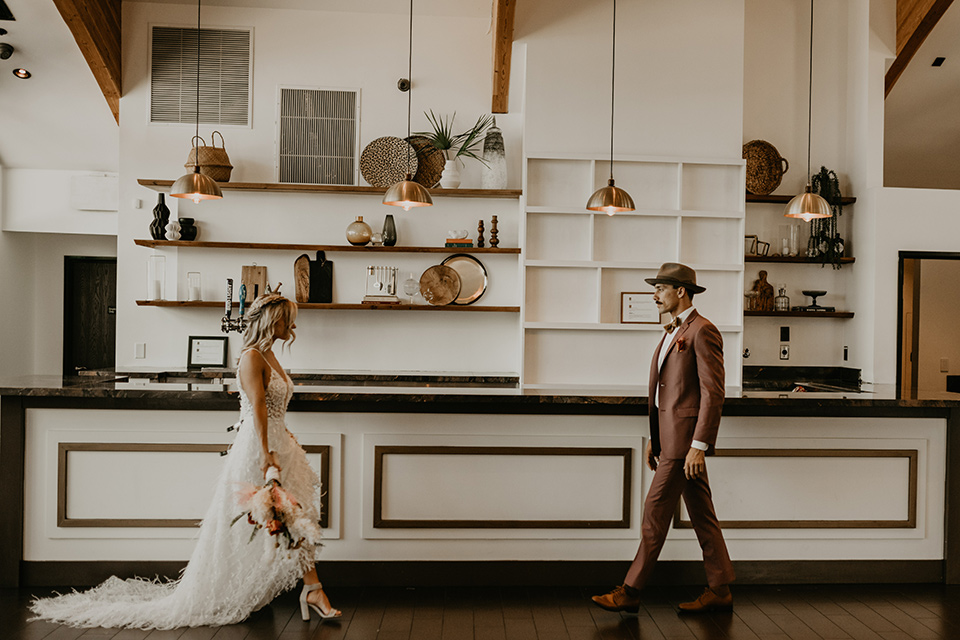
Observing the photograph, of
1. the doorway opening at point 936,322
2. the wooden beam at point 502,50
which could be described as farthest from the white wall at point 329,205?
the doorway opening at point 936,322

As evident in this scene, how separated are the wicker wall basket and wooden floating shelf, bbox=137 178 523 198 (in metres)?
2.06

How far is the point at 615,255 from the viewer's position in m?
5.76

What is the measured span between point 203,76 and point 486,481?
4567 millimetres

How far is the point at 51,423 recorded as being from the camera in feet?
11.4

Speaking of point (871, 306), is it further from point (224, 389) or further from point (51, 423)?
point (51, 423)

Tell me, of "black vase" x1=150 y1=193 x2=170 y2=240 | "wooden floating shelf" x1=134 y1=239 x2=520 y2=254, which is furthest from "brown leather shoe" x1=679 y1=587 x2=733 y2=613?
"black vase" x1=150 y1=193 x2=170 y2=240

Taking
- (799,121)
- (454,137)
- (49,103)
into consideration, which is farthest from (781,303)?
(49,103)

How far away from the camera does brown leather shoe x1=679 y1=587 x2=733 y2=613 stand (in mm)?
→ 3316

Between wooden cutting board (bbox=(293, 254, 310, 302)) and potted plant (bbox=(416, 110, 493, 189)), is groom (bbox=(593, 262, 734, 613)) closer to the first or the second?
potted plant (bbox=(416, 110, 493, 189))

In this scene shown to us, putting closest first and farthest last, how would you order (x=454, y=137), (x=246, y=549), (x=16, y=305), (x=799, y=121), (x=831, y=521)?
(x=246, y=549) < (x=831, y=521) < (x=454, y=137) < (x=799, y=121) < (x=16, y=305)

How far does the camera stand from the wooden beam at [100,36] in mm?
5406

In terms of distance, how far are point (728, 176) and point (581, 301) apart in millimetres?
1537

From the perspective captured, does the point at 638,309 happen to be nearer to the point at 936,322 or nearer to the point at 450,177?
the point at 450,177

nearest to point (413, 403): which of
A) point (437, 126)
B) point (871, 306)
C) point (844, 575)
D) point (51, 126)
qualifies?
point (844, 575)
